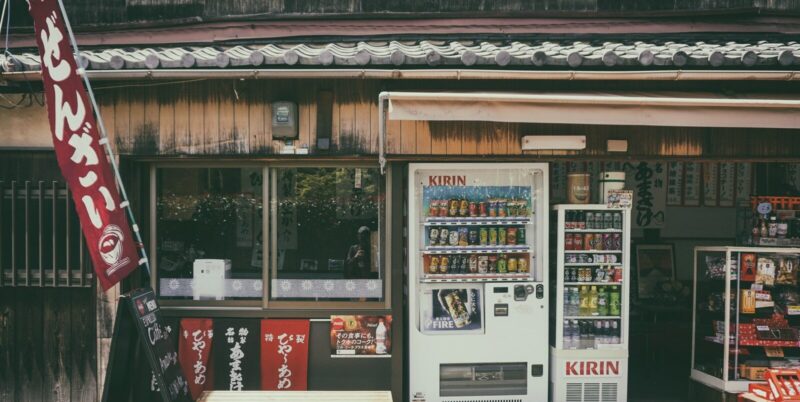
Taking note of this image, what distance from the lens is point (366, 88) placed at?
21.8ft

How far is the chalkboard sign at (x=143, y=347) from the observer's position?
19.0 ft

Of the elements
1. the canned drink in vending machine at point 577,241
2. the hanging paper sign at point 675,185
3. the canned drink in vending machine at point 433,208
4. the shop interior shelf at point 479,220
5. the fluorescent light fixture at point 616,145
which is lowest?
the canned drink in vending machine at point 577,241

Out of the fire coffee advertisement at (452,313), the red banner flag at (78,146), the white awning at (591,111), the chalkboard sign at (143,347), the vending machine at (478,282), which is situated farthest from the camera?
the fire coffee advertisement at (452,313)

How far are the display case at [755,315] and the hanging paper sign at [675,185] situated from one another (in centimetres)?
295

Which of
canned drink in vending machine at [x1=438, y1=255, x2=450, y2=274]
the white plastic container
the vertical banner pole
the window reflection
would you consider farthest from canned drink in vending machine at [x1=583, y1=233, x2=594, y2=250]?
the vertical banner pole

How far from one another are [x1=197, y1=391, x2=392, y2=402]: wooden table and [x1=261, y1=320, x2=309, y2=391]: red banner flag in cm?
45

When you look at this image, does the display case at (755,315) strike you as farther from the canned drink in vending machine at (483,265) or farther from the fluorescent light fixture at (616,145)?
the canned drink in vending machine at (483,265)

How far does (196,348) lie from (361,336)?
1895 mm

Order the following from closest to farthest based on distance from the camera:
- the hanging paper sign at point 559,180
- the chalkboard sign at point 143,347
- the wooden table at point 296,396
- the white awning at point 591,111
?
the white awning at point 591,111, the chalkboard sign at point 143,347, the wooden table at point 296,396, the hanging paper sign at point 559,180

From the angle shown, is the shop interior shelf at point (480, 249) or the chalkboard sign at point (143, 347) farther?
the shop interior shelf at point (480, 249)

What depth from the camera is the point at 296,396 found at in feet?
20.5

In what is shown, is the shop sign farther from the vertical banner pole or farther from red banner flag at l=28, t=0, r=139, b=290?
red banner flag at l=28, t=0, r=139, b=290

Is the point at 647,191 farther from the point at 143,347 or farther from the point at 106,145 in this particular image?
the point at 106,145

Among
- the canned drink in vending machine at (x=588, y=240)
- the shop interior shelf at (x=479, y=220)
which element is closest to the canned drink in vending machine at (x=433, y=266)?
the shop interior shelf at (x=479, y=220)
